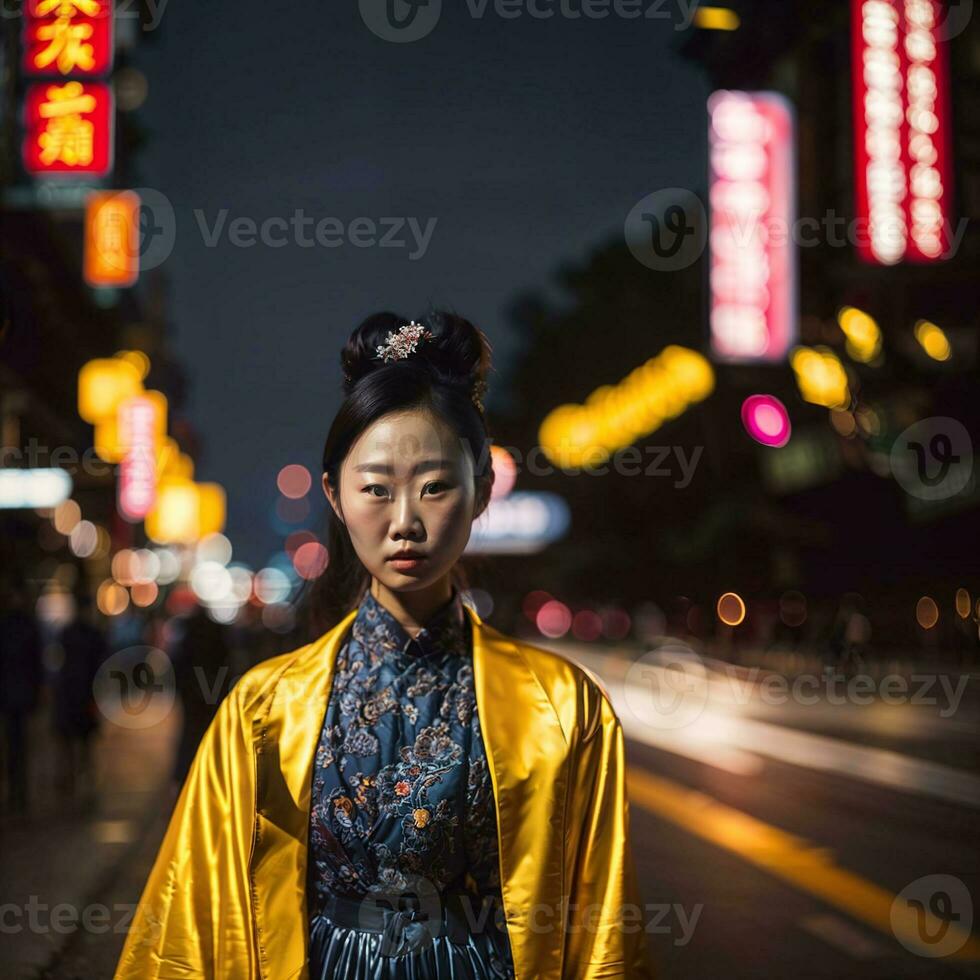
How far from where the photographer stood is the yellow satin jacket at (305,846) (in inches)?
104

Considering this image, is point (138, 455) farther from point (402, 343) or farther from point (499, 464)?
point (402, 343)

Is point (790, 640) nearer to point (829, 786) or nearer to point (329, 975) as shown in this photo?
point (829, 786)

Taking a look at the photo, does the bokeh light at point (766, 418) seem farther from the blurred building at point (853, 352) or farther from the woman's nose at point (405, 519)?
the woman's nose at point (405, 519)

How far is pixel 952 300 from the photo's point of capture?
95.4ft

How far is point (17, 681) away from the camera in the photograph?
11.6 meters

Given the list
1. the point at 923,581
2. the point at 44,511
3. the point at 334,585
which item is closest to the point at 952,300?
the point at 923,581

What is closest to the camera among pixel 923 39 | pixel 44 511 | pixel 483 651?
pixel 483 651

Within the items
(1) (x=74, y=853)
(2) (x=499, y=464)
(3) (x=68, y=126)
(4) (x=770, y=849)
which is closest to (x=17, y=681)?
(1) (x=74, y=853)

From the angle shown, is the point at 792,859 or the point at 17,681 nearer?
the point at 792,859

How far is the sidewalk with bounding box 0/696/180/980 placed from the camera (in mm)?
7121

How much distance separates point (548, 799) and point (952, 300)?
28.5m

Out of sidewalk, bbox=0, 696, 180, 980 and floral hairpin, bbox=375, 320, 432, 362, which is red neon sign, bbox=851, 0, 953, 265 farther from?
floral hairpin, bbox=375, 320, 432, 362

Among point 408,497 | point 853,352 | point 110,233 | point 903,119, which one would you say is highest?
point 903,119

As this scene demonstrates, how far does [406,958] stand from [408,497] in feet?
2.98
